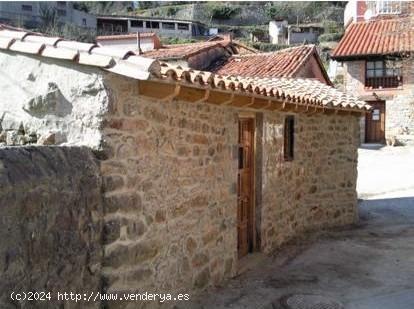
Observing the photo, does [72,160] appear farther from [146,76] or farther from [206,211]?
[206,211]

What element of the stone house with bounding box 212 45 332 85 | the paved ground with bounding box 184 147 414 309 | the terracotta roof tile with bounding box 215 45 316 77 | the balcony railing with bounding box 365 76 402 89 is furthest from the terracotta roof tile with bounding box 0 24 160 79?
the balcony railing with bounding box 365 76 402 89

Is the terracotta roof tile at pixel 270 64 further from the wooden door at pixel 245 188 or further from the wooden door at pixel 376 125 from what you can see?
the wooden door at pixel 376 125

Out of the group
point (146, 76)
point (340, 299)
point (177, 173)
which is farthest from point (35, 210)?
point (340, 299)

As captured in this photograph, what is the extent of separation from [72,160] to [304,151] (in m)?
5.87

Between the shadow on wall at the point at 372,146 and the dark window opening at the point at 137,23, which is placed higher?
the dark window opening at the point at 137,23

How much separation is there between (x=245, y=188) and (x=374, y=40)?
793 inches

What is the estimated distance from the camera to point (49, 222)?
Result: 2996 mm

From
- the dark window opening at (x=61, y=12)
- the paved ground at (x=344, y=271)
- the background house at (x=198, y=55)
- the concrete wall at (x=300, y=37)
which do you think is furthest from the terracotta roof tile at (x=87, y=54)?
the concrete wall at (x=300, y=37)

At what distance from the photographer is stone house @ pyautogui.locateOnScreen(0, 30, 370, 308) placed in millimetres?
2939

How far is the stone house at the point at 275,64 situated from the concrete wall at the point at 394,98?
6.56 m

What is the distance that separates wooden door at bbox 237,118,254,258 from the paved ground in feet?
0.99

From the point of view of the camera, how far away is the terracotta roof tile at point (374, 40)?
2242cm

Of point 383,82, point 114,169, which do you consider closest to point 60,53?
point 114,169

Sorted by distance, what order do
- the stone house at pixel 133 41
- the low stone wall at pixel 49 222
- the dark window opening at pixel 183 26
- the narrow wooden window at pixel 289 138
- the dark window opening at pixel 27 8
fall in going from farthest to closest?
the dark window opening at pixel 183 26 < the dark window opening at pixel 27 8 < the stone house at pixel 133 41 < the narrow wooden window at pixel 289 138 < the low stone wall at pixel 49 222
